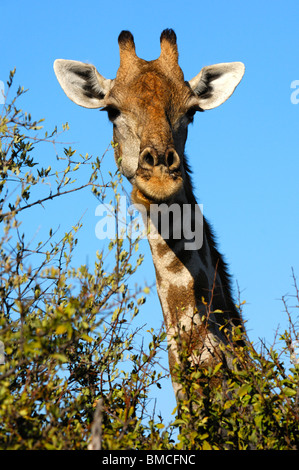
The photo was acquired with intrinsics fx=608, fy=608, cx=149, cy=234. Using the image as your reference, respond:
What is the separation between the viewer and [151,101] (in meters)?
6.65

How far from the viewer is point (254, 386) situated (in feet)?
14.3

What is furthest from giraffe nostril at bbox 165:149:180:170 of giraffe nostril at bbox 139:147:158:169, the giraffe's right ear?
the giraffe's right ear

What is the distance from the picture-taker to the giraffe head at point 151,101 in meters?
5.81

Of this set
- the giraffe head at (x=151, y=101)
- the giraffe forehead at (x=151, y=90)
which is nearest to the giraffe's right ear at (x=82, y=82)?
the giraffe head at (x=151, y=101)

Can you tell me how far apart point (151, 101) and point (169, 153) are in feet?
3.52

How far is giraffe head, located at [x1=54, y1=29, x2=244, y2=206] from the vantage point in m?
5.81

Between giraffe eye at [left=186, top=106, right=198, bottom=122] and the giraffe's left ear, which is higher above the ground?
the giraffe's left ear

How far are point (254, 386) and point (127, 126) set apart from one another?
3632mm

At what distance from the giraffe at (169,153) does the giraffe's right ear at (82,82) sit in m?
0.01

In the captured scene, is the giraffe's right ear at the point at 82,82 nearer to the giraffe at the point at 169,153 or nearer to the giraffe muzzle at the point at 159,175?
the giraffe at the point at 169,153

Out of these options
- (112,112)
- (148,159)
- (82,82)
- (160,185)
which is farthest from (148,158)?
(82,82)

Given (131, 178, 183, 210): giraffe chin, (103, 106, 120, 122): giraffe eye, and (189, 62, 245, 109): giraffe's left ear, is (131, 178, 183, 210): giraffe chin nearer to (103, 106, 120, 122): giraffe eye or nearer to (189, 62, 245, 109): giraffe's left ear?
(103, 106, 120, 122): giraffe eye
